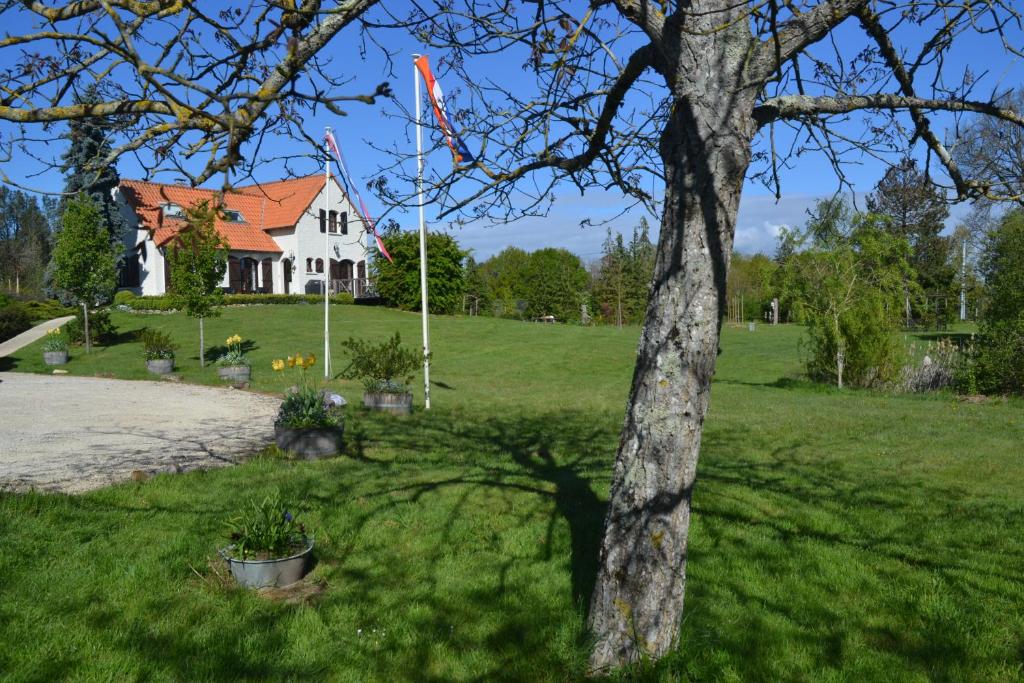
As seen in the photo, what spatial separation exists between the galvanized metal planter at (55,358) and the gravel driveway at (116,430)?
4.13 metres

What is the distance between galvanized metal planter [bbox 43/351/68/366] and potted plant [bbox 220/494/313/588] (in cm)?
2018

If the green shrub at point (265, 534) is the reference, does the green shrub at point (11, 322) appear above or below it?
above

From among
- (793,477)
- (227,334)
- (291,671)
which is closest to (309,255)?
(227,334)

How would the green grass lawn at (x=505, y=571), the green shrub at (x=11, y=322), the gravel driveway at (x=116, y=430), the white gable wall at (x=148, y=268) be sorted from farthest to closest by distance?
the white gable wall at (x=148, y=268) → the green shrub at (x=11, y=322) → the gravel driveway at (x=116, y=430) → the green grass lawn at (x=505, y=571)

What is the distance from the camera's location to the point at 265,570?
457 centimetres

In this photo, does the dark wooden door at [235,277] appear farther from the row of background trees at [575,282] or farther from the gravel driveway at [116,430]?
the gravel driveway at [116,430]

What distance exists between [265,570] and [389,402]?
827 centimetres

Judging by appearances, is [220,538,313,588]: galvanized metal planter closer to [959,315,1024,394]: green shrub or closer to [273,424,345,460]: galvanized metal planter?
[273,424,345,460]: galvanized metal planter

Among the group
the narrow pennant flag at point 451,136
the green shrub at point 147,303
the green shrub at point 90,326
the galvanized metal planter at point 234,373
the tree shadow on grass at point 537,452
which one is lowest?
the tree shadow on grass at point 537,452

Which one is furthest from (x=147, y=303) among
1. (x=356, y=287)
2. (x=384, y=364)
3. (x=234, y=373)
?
(x=384, y=364)

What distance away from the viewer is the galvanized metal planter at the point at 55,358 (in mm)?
21312

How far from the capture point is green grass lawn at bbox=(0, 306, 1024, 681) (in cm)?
369

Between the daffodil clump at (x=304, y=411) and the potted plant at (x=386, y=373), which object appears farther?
the potted plant at (x=386, y=373)

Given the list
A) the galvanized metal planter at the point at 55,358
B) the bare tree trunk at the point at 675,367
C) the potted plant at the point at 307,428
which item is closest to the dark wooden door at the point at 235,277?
the galvanized metal planter at the point at 55,358
